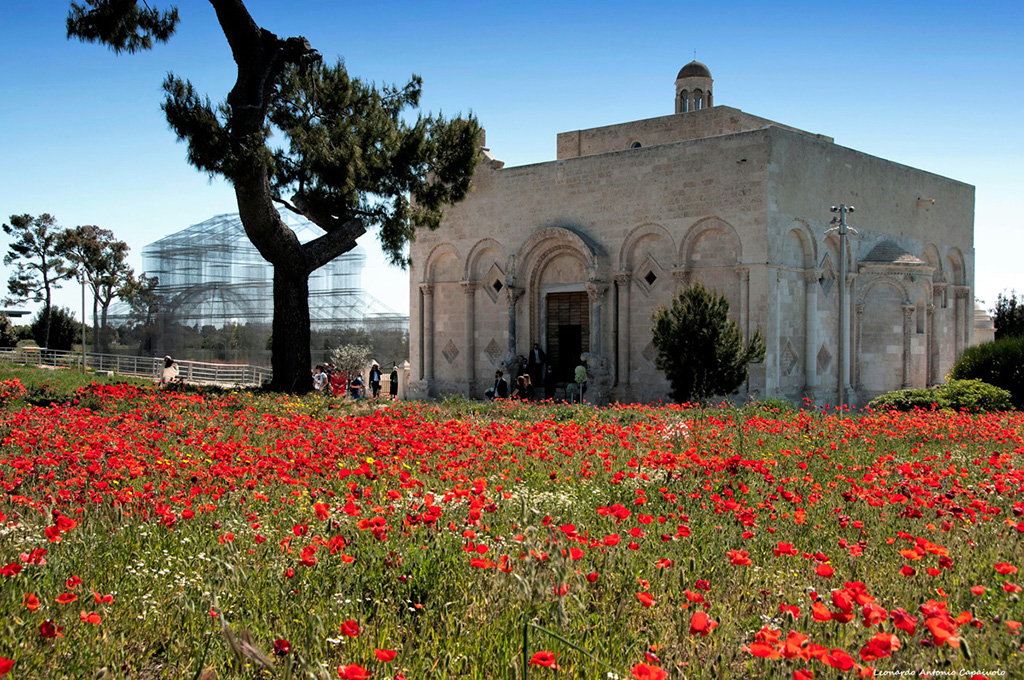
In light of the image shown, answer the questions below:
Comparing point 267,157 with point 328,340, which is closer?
point 267,157

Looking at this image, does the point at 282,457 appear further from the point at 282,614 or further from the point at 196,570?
the point at 282,614

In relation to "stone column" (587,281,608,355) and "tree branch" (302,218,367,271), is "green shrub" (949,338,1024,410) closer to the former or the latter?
"stone column" (587,281,608,355)

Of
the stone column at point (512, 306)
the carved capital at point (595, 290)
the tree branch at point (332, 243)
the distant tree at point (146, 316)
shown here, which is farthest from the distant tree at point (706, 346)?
the distant tree at point (146, 316)

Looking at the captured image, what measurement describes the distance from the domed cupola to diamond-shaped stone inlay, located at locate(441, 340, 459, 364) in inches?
484

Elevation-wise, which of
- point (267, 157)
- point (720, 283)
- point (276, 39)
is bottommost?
point (720, 283)

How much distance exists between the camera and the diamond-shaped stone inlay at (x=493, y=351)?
22.3 m

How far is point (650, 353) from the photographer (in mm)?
19516

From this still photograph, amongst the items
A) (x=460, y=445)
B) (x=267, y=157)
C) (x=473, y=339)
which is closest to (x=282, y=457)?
(x=460, y=445)

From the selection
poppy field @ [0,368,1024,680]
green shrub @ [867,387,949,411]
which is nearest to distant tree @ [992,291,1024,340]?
green shrub @ [867,387,949,411]

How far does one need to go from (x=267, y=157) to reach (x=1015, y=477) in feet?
40.2

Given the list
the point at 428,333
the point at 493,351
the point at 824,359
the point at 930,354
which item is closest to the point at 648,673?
the point at 824,359

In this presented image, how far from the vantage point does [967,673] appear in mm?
2674

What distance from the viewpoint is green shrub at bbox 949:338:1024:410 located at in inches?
698

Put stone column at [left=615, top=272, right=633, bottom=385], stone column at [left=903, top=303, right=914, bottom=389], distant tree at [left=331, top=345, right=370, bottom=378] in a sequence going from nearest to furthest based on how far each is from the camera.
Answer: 1. stone column at [left=615, top=272, right=633, bottom=385]
2. stone column at [left=903, top=303, right=914, bottom=389]
3. distant tree at [left=331, top=345, right=370, bottom=378]
